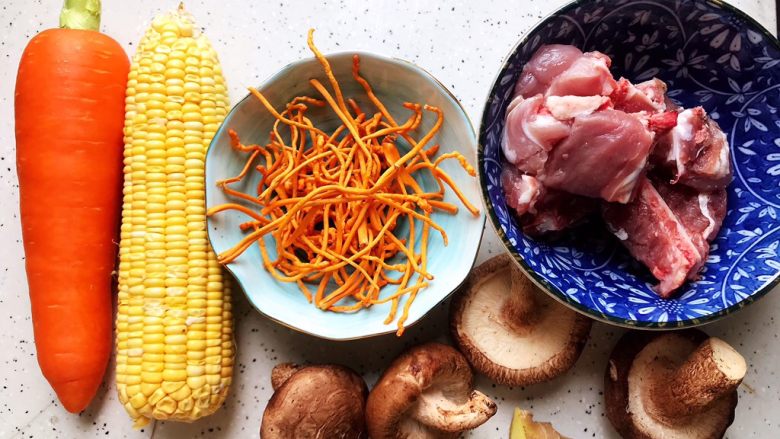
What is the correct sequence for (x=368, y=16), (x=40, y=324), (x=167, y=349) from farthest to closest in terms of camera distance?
(x=368, y=16), (x=40, y=324), (x=167, y=349)

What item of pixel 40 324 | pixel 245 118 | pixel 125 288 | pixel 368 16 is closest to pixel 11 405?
pixel 40 324

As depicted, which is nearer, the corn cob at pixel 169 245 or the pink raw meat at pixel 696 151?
the pink raw meat at pixel 696 151

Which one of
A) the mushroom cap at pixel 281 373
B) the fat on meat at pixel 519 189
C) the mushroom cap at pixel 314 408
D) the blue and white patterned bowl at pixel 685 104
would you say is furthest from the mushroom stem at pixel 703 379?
the mushroom cap at pixel 281 373

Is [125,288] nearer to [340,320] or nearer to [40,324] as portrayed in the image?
[40,324]

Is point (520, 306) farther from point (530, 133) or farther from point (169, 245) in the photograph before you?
point (169, 245)

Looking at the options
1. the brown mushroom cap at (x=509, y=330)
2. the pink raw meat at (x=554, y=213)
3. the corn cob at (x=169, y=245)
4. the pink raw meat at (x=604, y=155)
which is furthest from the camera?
the brown mushroom cap at (x=509, y=330)

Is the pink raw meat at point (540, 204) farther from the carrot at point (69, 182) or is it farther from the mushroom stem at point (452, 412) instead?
the carrot at point (69, 182)

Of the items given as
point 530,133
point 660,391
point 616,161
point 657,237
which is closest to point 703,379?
point 660,391
